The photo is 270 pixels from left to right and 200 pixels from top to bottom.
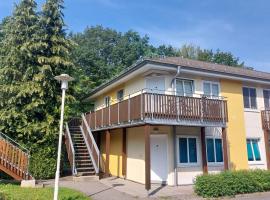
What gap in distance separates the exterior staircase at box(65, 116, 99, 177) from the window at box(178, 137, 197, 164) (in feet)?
16.6

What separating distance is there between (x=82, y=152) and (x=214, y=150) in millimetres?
8772

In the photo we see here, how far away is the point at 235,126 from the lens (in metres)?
18.0

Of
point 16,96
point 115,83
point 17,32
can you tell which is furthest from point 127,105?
point 17,32

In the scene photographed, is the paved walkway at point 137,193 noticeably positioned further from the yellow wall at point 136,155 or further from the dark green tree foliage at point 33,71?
the dark green tree foliage at point 33,71

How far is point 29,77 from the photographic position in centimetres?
1970

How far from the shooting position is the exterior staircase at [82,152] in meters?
16.6

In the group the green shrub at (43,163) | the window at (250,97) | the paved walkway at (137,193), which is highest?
the window at (250,97)

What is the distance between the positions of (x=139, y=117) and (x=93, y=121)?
8468 millimetres

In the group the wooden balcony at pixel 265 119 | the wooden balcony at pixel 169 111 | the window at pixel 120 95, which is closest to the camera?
the wooden balcony at pixel 169 111

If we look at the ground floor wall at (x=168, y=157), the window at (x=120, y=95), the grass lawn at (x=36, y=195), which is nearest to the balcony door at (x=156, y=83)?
the ground floor wall at (x=168, y=157)

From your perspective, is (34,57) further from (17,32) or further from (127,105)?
(127,105)

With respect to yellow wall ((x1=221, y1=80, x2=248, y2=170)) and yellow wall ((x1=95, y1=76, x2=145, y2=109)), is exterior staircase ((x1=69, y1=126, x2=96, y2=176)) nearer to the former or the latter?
yellow wall ((x1=95, y1=76, x2=145, y2=109))

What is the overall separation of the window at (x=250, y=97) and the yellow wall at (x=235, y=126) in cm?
54

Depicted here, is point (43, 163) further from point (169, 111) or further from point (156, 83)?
point (169, 111)
